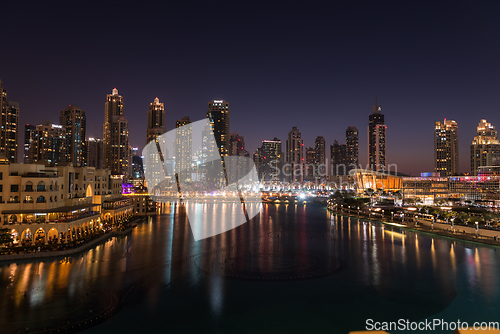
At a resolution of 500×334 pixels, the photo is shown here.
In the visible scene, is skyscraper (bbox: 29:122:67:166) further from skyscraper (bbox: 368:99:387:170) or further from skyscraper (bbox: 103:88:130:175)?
skyscraper (bbox: 368:99:387:170)

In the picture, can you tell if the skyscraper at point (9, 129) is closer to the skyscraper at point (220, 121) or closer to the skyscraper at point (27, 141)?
the skyscraper at point (27, 141)

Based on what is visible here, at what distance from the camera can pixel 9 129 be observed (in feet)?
250

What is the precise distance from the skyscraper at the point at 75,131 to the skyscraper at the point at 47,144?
678 cm

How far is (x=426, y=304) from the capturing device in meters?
14.1

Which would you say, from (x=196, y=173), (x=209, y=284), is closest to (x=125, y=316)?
(x=209, y=284)

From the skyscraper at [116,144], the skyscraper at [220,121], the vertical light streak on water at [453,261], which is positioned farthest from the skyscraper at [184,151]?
the vertical light streak on water at [453,261]

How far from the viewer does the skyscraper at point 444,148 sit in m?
113

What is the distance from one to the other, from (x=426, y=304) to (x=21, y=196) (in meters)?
26.3

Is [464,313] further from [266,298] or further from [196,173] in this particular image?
[196,173]

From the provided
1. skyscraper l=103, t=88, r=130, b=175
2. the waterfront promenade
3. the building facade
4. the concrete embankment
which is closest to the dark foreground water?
the concrete embankment

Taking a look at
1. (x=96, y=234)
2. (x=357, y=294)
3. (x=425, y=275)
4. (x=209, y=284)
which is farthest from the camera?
(x=96, y=234)

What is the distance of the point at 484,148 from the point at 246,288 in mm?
106318

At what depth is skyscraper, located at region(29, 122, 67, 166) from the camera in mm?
91356

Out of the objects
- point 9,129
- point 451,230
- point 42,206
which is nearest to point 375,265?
point 451,230
